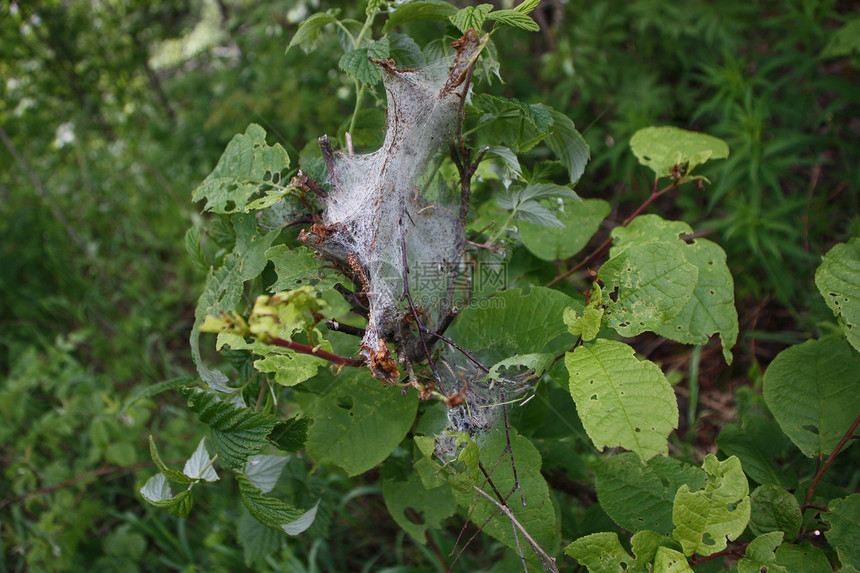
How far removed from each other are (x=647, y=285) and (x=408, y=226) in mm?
542

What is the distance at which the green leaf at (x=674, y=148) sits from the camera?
53.0 inches

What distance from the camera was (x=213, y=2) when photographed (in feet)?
18.8

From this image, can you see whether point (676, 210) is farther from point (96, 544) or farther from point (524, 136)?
point (96, 544)

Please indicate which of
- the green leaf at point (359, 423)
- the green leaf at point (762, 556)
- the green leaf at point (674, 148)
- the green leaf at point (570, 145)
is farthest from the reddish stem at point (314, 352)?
the green leaf at point (674, 148)

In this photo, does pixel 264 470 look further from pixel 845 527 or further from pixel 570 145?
pixel 845 527

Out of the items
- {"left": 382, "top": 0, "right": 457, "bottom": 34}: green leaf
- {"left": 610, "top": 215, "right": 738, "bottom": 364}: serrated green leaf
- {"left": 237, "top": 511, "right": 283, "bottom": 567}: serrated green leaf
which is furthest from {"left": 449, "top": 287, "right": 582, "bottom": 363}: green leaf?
{"left": 237, "top": 511, "right": 283, "bottom": 567}: serrated green leaf

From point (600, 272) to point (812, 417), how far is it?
60 cm

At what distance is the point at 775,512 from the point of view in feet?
3.43

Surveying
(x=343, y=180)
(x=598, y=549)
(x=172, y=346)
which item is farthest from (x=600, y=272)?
(x=172, y=346)

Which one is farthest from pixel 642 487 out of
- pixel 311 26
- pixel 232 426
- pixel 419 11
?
pixel 311 26

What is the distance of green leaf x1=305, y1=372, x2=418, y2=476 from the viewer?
120cm

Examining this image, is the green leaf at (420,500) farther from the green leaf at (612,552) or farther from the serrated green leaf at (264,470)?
the green leaf at (612,552)

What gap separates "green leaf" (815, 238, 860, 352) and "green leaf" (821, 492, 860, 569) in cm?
33

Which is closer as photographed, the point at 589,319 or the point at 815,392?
the point at 589,319
